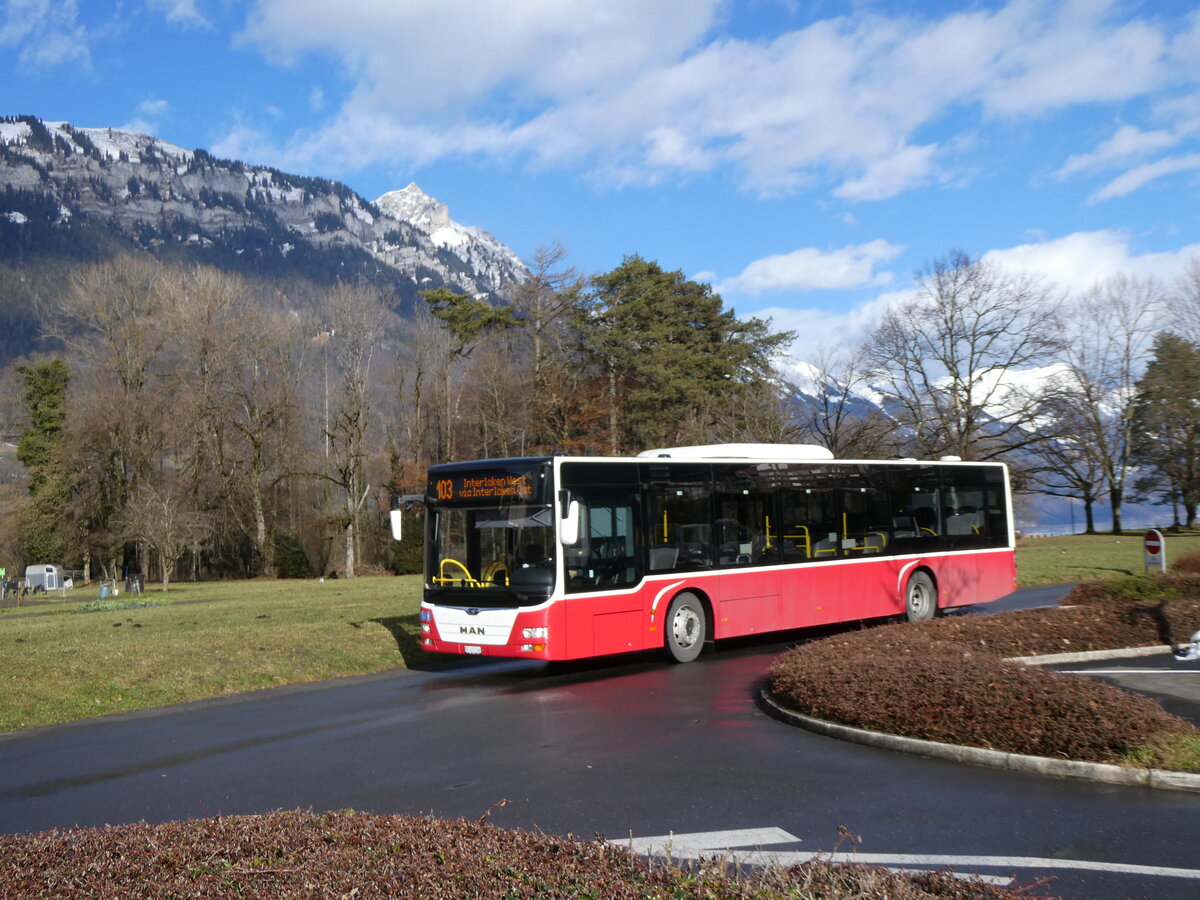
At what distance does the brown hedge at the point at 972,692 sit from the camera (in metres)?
8.11

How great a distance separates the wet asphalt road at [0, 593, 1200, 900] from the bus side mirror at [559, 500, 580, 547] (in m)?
1.94

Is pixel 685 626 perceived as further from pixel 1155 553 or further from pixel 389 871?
pixel 389 871

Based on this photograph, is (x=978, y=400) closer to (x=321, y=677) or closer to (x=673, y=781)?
(x=321, y=677)

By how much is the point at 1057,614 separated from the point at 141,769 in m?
11.8

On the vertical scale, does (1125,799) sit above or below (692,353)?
below

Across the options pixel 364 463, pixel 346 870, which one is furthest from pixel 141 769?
pixel 364 463

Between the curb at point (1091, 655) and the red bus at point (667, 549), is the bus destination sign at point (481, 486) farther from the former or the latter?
the curb at point (1091, 655)

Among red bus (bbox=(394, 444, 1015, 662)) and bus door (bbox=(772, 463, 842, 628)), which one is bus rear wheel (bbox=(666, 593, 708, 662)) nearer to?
red bus (bbox=(394, 444, 1015, 662))

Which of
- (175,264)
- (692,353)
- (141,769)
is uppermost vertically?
(175,264)

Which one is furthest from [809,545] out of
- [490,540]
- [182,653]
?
[182,653]

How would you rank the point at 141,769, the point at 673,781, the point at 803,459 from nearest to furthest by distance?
the point at 673,781
the point at 141,769
the point at 803,459

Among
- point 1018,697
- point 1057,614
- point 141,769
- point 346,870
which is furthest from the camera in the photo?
point 1057,614

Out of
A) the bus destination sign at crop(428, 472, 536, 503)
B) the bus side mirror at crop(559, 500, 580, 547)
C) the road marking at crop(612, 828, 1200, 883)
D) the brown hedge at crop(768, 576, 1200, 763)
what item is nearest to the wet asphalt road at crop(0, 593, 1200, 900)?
the road marking at crop(612, 828, 1200, 883)

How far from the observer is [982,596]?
2039cm
